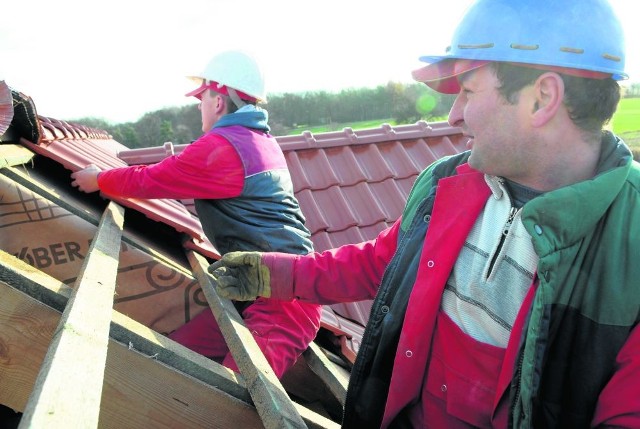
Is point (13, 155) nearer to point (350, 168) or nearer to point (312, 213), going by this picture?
point (312, 213)

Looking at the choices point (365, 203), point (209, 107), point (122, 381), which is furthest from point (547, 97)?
point (365, 203)

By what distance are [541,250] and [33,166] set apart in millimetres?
2382

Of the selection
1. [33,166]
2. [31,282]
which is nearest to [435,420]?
[31,282]

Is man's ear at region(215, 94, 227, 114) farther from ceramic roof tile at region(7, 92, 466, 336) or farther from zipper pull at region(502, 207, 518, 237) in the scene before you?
zipper pull at region(502, 207, 518, 237)

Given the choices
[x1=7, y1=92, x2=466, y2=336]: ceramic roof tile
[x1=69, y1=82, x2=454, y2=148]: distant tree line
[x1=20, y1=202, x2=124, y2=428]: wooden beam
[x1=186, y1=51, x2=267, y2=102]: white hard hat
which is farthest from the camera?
[x1=69, y1=82, x2=454, y2=148]: distant tree line

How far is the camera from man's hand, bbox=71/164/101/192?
2.61 m

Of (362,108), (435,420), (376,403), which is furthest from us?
(362,108)

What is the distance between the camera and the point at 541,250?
1312 millimetres

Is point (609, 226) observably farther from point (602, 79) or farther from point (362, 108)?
point (362, 108)

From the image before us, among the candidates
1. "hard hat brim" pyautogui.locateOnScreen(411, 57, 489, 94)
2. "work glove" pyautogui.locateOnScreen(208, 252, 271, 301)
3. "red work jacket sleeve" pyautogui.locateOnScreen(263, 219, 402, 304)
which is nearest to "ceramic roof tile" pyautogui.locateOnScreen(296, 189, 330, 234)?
"work glove" pyautogui.locateOnScreen(208, 252, 271, 301)

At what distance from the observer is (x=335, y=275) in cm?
195

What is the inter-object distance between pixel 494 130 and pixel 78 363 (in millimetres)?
1172

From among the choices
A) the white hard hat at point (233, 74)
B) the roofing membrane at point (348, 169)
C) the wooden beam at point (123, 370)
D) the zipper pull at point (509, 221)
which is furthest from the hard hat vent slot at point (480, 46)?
the roofing membrane at point (348, 169)

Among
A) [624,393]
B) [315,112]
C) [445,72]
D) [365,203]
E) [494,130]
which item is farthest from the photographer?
[315,112]
